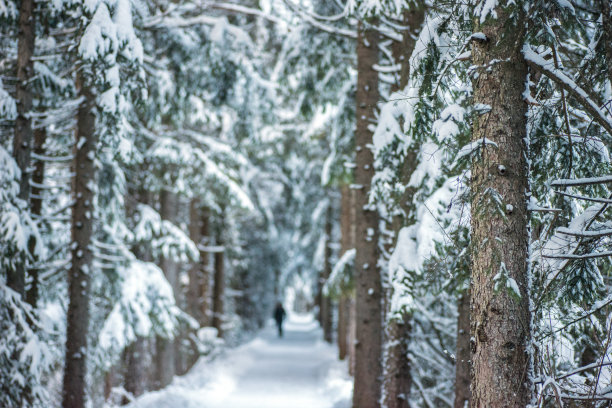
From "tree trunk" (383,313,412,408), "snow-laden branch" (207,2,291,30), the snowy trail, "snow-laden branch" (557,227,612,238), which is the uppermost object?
"snow-laden branch" (207,2,291,30)

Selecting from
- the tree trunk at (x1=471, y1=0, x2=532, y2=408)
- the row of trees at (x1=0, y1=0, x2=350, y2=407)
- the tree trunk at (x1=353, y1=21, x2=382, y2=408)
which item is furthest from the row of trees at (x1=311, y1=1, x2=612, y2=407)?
A: the row of trees at (x1=0, y1=0, x2=350, y2=407)

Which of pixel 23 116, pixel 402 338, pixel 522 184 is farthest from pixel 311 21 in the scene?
pixel 522 184

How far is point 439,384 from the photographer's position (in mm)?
9055

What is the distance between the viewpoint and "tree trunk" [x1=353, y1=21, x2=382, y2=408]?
8.47 m

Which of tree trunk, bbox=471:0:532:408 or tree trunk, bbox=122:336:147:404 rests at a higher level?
tree trunk, bbox=471:0:532:408

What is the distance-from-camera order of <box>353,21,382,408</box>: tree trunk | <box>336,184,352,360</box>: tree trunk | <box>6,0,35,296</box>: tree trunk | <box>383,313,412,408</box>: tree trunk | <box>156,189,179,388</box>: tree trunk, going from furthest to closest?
<box>336,184,352,360</box>: tree trunk, <box>156,189,179,388</box>: tree trunk, <box>353,21,382,408</box>: tree trunk, <box>6,0,35,296</box>: tree trunk, <box>383,313,412,408</box>: tree trunk

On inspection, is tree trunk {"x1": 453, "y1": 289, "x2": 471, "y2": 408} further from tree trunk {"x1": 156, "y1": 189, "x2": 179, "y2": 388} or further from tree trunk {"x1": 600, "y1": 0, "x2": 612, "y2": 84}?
tree trunk {"x1": 156, "y1": 189, "x2": 179, "y2": 388}

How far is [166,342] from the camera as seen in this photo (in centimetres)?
1377

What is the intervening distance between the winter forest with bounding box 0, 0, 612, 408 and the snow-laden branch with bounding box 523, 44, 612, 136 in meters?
0.02

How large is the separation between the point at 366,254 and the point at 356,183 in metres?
1.16

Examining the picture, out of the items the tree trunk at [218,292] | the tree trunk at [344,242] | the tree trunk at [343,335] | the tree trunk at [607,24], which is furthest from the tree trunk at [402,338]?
the tree trunk at [218,292]

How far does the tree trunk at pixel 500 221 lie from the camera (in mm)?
3793

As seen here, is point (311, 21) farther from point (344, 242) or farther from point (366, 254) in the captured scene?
point (344, 242)

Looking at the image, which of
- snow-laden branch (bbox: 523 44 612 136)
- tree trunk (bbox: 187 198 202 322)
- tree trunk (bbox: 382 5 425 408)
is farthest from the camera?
tree trunk (bbox: 187 198 202 322)
